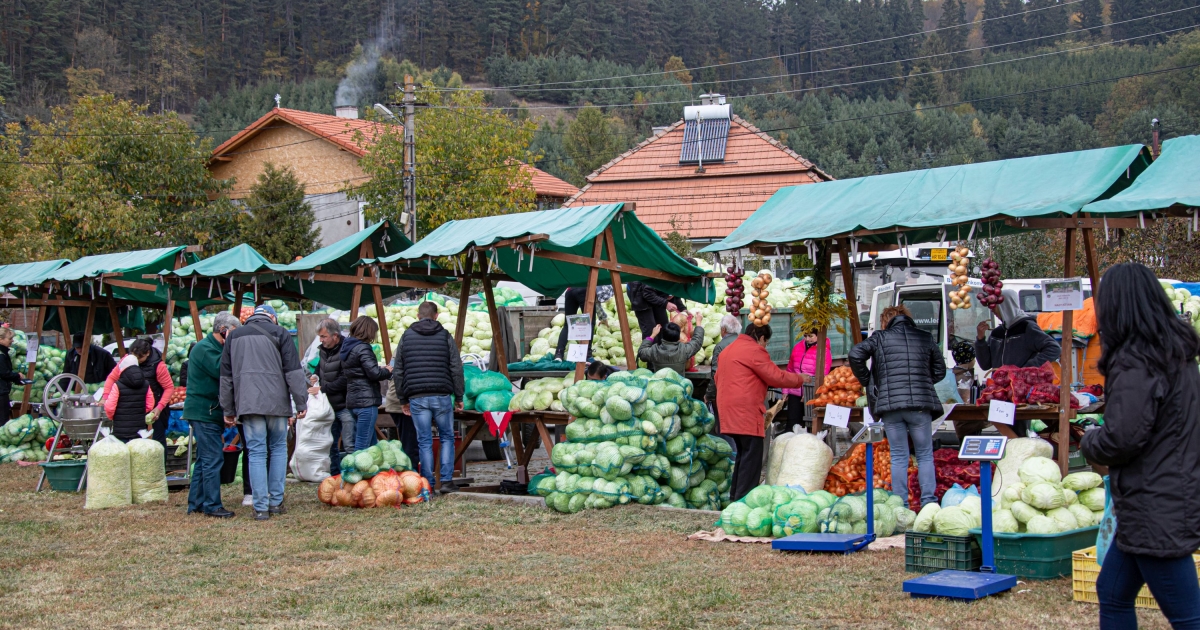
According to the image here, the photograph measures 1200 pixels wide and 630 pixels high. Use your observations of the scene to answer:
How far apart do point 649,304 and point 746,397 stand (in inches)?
157

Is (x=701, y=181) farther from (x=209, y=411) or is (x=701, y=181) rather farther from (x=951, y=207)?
(x=951, y=207)

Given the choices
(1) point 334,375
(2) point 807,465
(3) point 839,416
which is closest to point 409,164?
(1) point 334,375

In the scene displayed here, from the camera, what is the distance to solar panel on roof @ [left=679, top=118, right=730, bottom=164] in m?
46.0

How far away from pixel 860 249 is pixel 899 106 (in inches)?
3016

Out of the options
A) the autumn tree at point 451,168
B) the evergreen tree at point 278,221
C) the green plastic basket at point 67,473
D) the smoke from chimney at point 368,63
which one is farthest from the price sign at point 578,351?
the smoke from chimney at point 368,63

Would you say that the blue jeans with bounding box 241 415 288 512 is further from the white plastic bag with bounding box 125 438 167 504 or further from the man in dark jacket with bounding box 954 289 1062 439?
the man in dark jacket with bounding box 954 289 1062 439

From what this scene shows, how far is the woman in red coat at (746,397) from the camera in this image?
9.28 metres

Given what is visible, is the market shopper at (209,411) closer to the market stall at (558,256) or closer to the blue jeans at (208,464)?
the blue jeans at (208,464)

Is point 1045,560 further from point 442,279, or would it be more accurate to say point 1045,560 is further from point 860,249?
point 442,279

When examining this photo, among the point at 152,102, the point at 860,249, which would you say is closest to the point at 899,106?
the point at 152,102

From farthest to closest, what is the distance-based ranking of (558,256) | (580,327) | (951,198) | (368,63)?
(368,63) < (558,256) < (580,327) < (951,198)

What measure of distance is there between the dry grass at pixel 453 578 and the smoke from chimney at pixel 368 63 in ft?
239

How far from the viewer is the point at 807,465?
29.6 feet

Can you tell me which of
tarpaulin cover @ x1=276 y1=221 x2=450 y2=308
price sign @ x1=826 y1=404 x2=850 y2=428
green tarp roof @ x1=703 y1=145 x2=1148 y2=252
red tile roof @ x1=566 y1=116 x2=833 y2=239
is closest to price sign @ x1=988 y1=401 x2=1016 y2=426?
price sign @ x1=826 y1=404 x2=850 y2=428
